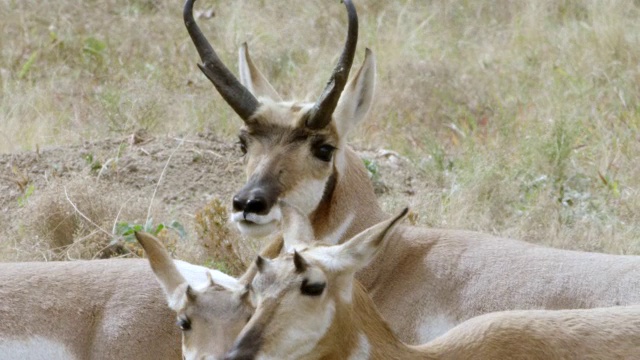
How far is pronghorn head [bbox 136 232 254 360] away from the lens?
17.0 feet

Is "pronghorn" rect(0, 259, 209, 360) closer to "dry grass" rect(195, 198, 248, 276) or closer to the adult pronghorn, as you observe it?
the adult pronghorn

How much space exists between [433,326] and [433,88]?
5642mm

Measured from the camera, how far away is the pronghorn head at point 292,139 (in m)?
6.53

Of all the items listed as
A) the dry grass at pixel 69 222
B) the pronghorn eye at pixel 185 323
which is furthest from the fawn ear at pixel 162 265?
the dry grass at pixel 69 222

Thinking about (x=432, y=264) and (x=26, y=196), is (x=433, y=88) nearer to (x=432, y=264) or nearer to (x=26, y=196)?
(x=26, y=196)

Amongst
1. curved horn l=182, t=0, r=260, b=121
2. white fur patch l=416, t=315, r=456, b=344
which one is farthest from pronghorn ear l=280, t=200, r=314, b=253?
curved horn l=182, t=0, r=260, b=121

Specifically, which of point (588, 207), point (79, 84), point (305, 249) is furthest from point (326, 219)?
point (79, 84)

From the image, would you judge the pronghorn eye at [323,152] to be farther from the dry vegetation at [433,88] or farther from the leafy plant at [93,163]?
the leafy plant at [93,163]

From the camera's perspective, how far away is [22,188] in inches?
367

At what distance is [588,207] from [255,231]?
11.4 feet

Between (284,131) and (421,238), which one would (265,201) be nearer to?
(284,131)

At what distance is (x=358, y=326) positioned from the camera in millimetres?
5004

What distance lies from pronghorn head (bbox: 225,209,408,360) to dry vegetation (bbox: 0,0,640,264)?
3.87 m

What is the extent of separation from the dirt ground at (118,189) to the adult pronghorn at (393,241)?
141cm
